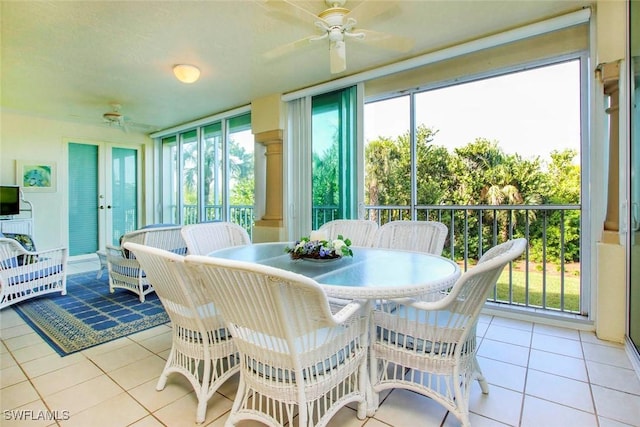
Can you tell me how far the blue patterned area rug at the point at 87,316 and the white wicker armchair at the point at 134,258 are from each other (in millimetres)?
133

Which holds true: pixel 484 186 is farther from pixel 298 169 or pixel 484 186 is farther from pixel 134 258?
pixel 134 258

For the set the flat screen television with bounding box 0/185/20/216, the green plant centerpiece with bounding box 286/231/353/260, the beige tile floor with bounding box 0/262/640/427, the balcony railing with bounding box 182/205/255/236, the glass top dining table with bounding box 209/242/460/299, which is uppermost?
the flat screen television with bounding box 0/185/20/216

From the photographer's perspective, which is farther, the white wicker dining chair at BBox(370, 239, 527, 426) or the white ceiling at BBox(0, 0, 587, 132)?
the white ceiling at BBox(0, 0, 587, 132)

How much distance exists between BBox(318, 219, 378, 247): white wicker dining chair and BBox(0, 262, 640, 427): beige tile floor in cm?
120

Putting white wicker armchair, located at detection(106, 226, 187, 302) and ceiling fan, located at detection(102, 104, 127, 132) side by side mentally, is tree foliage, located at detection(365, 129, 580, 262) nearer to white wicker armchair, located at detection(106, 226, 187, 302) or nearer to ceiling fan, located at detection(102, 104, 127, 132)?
white wicker armchair, located at detection(106, 226, 187, 302)

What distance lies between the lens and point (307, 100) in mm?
4152

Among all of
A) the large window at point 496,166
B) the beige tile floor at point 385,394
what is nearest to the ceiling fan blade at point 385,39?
the large window at point 496,166

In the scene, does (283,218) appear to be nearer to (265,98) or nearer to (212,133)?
(265,98)

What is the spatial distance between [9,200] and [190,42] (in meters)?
4.05

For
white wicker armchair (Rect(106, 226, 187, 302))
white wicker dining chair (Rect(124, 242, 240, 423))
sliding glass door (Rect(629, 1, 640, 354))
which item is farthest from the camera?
white wicker armchair (Rect(106, 226, 187, 302))

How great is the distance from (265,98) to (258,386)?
3.93m

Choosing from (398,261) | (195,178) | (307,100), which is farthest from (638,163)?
(195,178)

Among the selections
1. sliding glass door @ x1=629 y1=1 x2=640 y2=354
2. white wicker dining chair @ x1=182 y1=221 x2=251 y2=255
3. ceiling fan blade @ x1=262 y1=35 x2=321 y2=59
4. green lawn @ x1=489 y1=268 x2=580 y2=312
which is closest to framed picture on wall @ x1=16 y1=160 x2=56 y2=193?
white wicker dining chair @ x1=182 y1=221 x2=251 y2=255

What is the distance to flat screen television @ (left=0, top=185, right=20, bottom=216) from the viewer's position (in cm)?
465
